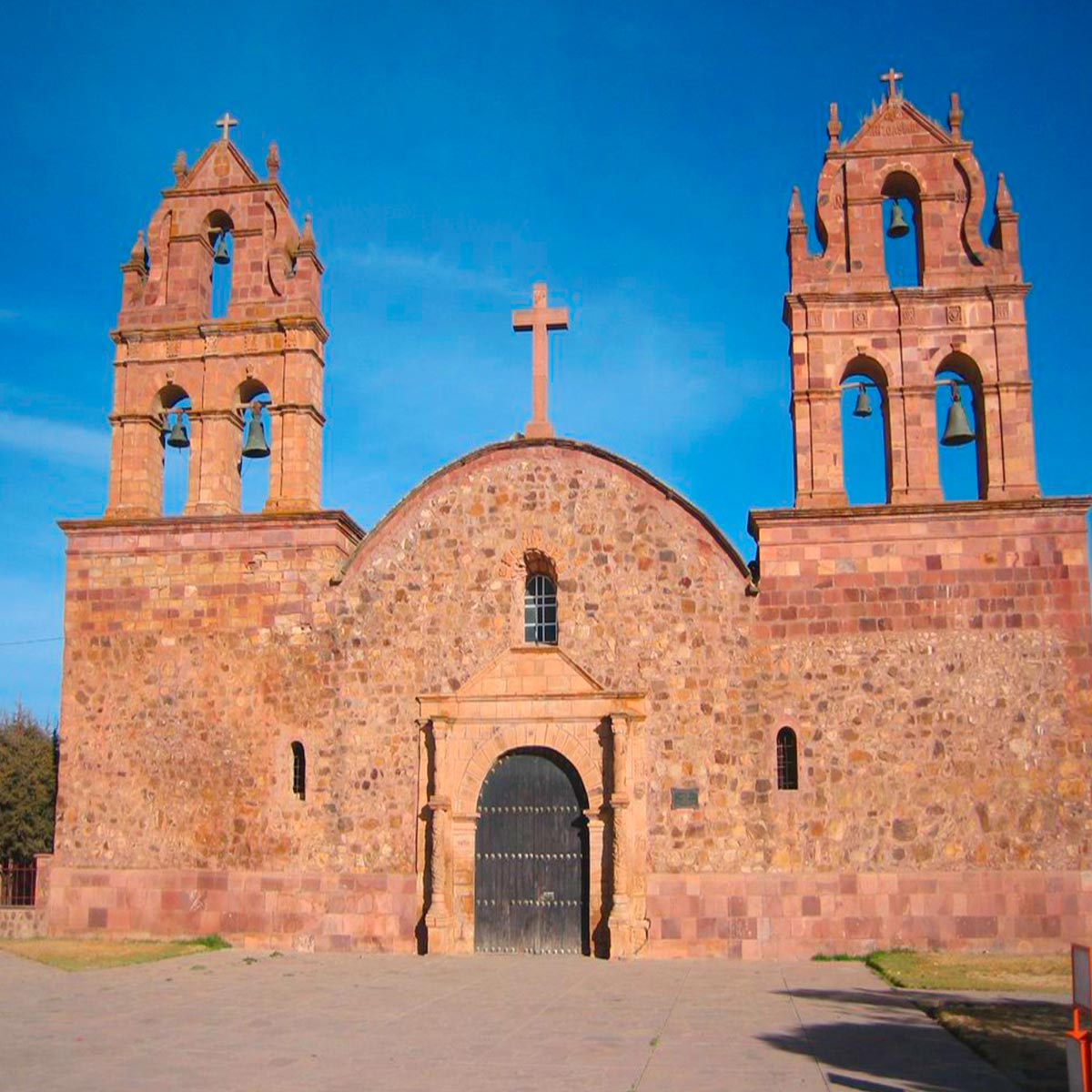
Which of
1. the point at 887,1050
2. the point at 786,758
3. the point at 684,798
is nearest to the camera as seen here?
the point at 887,1050

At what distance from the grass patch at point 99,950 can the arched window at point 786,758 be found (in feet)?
24.7

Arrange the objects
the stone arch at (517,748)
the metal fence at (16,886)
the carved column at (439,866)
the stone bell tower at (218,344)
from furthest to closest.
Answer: the metal fence at (16,886)
the stone bell tower at (218,344)
the stone arch at (517,748)
the carved column at (439,866)

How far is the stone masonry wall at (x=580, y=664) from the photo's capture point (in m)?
16.2

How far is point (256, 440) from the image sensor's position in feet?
61.0

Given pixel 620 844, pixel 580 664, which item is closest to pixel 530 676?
pixel 580 664

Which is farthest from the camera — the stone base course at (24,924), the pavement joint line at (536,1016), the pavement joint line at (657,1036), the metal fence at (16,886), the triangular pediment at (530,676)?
the metal fence at (16,886)

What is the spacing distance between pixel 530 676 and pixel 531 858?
7.66 ft

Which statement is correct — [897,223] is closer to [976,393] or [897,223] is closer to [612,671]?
[976,393]

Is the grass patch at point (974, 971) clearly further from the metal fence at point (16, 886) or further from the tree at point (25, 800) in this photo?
the tree at point (25, 800)

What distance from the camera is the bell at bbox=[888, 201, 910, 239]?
59.2 ft

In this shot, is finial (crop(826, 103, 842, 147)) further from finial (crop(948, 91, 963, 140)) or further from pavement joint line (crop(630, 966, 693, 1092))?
pavement joint line (crop(630, 966, 693, 1092))

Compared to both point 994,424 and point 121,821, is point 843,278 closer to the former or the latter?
point 994,424

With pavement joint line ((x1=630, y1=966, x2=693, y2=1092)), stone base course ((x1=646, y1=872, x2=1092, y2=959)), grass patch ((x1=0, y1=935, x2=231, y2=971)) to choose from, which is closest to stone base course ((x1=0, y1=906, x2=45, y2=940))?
grass patch ((x1=0, y1=935, x2=231, y2=971))

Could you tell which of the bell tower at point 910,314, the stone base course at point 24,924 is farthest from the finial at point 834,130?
the stone base course at point 24,924
